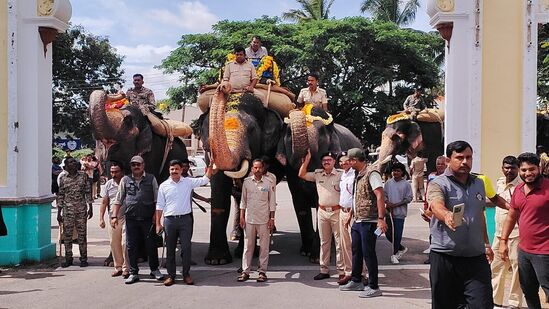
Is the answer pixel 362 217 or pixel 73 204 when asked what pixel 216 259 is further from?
pixel 362 217

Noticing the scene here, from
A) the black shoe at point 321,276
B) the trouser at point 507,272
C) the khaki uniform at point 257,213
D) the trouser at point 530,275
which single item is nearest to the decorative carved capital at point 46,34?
the khaki uniform at point 257,213

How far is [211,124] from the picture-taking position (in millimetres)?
8195

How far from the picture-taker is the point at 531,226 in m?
5.45

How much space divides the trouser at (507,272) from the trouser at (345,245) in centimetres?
174

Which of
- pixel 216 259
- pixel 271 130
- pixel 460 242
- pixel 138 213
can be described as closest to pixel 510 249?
pixel 460 242

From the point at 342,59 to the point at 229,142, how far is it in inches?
886

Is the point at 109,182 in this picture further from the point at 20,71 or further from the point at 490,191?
the point at 490,191

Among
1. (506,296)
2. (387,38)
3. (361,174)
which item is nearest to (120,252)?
(361,174)

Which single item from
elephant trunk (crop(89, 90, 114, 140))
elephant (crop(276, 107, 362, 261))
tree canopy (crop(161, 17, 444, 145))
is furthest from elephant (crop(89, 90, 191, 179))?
tree canopy (crop(161, 17, 444, 145))

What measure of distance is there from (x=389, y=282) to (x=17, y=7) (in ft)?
21.6

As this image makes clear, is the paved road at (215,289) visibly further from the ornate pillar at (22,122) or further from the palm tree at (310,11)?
the palm tree at (310,11)

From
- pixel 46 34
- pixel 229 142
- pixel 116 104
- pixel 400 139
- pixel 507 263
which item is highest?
pixel 46 34

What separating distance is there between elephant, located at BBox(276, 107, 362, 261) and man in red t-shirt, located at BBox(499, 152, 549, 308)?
12.5ft

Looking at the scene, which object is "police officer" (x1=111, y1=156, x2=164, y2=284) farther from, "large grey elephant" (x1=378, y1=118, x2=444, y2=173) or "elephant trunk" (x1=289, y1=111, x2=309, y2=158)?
"large grey elephant" (x1=378, y1=118, x2=444, y2=173)
